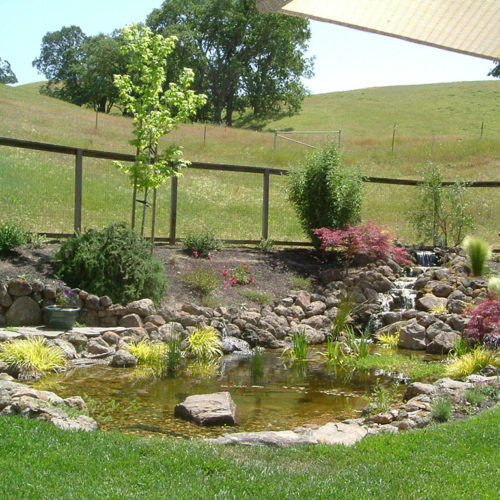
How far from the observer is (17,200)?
1455cm

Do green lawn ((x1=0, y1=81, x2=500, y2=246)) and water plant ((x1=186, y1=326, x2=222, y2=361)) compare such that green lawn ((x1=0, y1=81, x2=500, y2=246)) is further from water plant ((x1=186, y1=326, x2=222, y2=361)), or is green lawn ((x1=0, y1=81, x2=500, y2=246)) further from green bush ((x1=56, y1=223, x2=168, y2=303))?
water plant ((x1=186, y1=326, x2=222, y2=361))

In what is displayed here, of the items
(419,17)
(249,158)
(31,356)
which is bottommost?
(31,356)

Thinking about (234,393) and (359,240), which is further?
(359,240)

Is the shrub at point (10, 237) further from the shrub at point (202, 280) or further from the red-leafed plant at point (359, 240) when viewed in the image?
the red-leafed plant at point (359, 240)

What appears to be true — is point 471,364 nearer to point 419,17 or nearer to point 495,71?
point 419,17

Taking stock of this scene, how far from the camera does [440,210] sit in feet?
49.4

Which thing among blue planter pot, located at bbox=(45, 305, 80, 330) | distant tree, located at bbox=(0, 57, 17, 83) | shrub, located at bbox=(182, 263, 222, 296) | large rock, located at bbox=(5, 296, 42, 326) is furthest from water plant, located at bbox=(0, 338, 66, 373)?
distant tree, located at bbox=(0, 57, 17, 83)

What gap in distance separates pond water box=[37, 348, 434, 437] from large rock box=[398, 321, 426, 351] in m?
1.95

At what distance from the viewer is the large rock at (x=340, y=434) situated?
15.4 feet

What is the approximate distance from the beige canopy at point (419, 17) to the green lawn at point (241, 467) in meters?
2.37

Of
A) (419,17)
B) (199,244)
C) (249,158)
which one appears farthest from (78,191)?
(249,158)

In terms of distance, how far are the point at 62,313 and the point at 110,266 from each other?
1110 mm

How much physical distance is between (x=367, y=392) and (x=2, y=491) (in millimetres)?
4479

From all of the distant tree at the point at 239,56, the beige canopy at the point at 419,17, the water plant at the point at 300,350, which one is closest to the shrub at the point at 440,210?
the water plant at the point at 300,350
